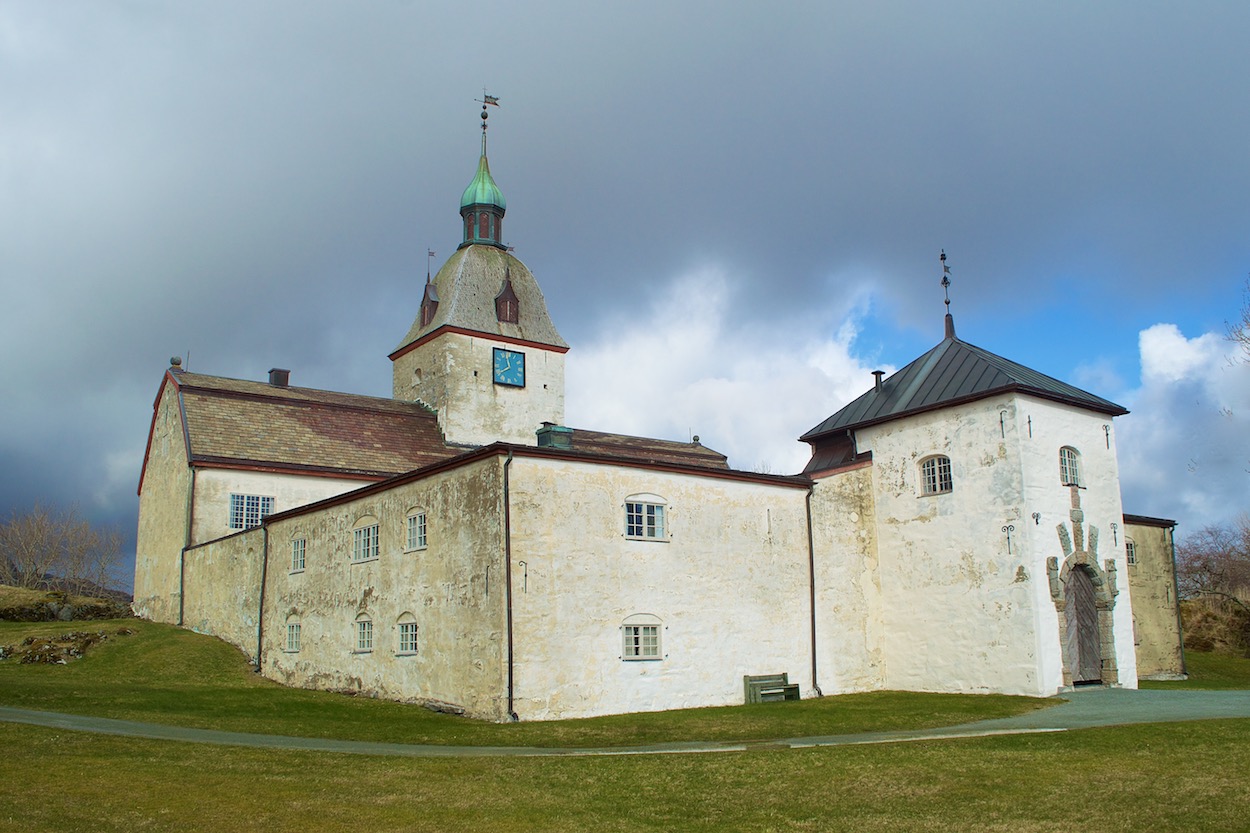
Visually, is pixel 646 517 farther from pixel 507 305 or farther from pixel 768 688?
pixel 507 305

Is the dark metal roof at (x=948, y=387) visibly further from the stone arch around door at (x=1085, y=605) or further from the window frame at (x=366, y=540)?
the window frame at (x=366, y=540)

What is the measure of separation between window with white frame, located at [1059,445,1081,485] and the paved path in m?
7.05

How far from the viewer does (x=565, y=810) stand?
11164mm

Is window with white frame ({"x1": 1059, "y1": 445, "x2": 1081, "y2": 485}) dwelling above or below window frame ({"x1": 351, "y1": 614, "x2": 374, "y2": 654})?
above

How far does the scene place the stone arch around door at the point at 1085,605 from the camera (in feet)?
80.0

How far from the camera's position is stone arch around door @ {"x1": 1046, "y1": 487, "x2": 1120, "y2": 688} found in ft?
80.0

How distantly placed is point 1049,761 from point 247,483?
28.5 metres

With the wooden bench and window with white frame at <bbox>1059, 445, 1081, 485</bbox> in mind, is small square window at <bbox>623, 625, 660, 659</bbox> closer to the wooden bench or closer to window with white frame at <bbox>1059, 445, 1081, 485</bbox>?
the wooden bench

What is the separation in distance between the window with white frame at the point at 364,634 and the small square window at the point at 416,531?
2.56 meters

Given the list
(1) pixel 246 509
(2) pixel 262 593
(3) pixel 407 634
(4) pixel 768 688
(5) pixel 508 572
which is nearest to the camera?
(5) pixel 508 572

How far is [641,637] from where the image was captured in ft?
72.7

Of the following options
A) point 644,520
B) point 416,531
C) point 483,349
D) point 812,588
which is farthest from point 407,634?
point 483,349

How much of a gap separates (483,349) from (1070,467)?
26251 millimetres

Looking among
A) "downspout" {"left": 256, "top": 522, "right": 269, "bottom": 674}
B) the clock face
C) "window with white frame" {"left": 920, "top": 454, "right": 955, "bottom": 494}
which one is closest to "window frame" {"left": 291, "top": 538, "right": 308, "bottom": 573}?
"downspout" {"left": 256, "top": 522, "right": 269, "bottom": 674}
